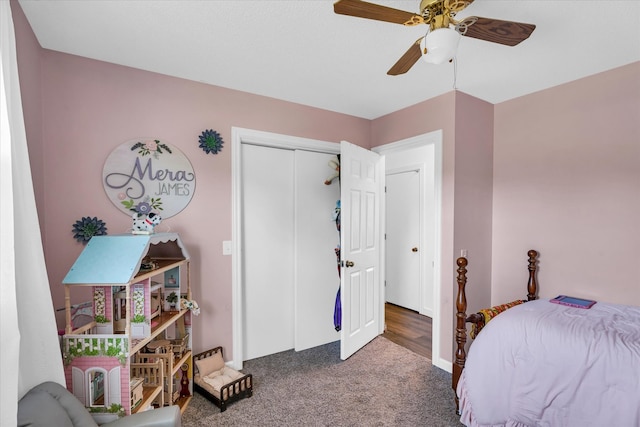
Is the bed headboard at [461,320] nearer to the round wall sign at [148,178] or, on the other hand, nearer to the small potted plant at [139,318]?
the small potted plant at [139,318]

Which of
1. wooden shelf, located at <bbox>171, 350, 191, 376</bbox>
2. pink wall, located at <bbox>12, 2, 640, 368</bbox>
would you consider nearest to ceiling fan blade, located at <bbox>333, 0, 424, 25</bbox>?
pink wall, located at <bbox>12, 2, 640, 368</bbox>

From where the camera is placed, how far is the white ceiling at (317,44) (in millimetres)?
1634

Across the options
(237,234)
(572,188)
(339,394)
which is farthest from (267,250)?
(572,188)

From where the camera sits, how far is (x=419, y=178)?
4.27 metres

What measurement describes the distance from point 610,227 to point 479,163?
3.47 ft

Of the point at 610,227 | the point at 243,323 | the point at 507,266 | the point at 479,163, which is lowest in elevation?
the point at 243,323

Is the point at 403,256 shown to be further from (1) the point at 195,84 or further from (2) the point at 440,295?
(1) the point at 195,84

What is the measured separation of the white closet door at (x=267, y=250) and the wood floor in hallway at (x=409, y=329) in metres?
1.18

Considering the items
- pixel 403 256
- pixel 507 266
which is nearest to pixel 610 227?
pixel 507 266

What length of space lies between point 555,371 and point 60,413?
7.25 ft

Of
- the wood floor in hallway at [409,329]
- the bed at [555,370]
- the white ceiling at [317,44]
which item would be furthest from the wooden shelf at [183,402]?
the white ceiling at [317,44]

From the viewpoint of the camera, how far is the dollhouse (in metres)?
1.55

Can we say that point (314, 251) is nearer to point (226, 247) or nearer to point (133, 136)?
point (226, 247)

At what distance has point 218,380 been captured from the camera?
234cm
